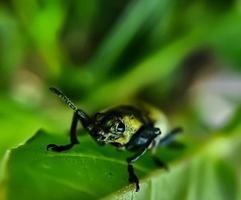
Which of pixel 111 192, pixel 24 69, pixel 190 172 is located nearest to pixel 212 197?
pixel 190 172

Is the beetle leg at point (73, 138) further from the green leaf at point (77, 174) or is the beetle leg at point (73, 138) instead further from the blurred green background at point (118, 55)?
the blurred green background at point (118, 55)

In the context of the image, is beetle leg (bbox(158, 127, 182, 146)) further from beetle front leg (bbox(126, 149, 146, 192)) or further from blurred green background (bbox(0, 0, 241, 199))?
beetle front leg (bbox(126, 149, 146, 192))

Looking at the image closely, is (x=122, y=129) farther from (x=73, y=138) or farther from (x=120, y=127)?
(x=73, y=138)

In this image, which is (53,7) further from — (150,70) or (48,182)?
(48,182)

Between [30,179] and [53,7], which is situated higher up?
[53,7]

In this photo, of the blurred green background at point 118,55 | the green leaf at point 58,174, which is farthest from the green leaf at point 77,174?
the blurred green background at point 118,55

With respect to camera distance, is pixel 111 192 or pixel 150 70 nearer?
pixel 111 192

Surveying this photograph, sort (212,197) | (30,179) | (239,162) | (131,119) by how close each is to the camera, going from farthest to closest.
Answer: (239,162)
(212,197)
(131,119)
(30,179)
